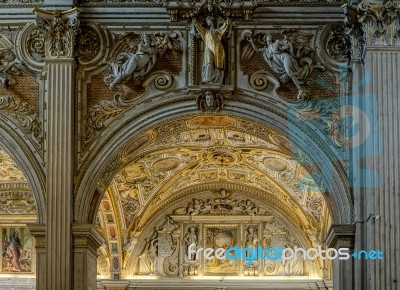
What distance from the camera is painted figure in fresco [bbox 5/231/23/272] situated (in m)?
32.4

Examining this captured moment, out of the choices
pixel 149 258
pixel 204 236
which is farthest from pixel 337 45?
pixel 149 258

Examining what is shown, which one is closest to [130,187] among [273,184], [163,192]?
[163,192]

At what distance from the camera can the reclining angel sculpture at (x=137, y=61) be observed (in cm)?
2378

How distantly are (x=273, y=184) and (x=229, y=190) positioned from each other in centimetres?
154

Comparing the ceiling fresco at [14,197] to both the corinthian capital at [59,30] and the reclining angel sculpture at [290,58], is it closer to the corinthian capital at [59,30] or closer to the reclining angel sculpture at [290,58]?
the corinthian capital at [59,30]

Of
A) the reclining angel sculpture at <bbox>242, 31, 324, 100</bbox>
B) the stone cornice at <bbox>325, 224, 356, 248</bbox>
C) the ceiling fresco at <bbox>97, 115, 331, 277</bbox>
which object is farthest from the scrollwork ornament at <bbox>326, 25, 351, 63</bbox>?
the ceiling fresco at <bbox>97, 115, 331, 277</bbox>

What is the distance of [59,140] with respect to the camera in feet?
77.7

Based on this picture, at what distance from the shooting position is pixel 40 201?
77.3 ft

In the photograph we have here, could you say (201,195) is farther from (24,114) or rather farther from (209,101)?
(24,114)

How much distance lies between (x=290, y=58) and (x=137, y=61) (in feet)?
8.58

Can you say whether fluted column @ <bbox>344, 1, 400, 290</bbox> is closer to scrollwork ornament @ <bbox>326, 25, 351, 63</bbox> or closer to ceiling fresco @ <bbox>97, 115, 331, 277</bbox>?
scrollwork ornament @ <bbox>326, 25, 351, 63</bbox>

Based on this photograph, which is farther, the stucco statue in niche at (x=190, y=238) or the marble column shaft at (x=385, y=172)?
the stucco statue in niche at (x=190, y=238)

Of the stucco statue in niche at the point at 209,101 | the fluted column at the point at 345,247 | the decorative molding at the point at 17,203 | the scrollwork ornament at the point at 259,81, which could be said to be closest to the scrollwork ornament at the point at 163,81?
the stucco statue in niche at the point at 209,101

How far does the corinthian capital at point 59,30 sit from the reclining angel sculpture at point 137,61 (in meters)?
0.81
